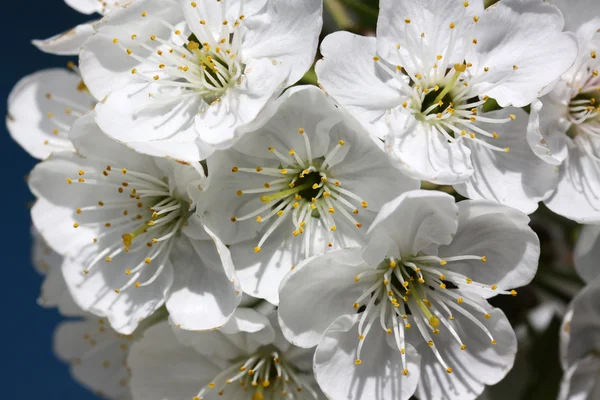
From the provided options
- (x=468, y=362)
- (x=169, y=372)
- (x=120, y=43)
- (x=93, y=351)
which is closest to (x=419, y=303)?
(x=468, y=362)

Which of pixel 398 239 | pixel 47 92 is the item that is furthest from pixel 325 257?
pixel 47 92

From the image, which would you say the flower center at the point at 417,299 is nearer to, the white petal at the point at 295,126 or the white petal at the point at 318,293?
the white petal at the point at 318,293

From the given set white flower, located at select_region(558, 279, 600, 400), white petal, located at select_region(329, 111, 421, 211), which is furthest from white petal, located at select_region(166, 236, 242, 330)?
white flower, located at select_region(558, 279, 600, 400)

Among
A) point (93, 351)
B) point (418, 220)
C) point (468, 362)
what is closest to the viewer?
point (418, 220)

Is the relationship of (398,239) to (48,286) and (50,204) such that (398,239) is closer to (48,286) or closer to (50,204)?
(50,204)

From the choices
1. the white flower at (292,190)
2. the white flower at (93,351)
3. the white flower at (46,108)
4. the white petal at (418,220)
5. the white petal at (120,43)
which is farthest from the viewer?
the white flower at (93,351)

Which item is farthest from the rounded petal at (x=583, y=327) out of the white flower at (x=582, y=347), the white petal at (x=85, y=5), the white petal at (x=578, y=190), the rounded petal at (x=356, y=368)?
the white petal at (x=85, y=5)

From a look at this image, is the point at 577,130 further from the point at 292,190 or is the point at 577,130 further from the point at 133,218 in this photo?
the point at 133,218
